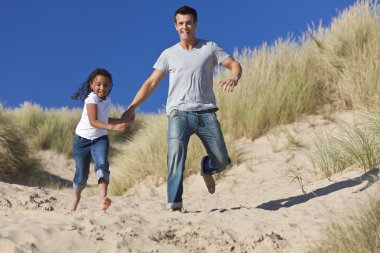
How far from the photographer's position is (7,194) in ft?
23.1

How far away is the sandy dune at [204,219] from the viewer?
4035mm

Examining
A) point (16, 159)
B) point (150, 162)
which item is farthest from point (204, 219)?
point (16, 159)

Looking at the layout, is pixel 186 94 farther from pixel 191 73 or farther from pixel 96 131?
pixel 96 131

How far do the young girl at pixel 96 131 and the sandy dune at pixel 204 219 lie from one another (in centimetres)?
39

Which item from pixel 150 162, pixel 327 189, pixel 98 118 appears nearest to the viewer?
pixel 98 118

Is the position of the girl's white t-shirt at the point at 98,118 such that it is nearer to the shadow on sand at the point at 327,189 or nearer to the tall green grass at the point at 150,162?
the shadow on sand at the point at 327,189

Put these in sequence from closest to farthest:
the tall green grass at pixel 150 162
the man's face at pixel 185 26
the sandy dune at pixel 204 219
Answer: the sandy dune at pixel 204 219 → the man's face at pixel 185 26 → the tall green grass at pixel 150 162

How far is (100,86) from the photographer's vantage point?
559cm

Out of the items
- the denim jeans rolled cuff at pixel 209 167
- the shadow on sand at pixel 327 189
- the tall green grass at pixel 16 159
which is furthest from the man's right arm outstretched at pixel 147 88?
the tall green grass at pixel 16 159

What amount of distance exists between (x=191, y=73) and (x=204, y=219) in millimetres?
1350

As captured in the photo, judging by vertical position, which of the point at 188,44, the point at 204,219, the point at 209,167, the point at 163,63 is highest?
the point at 188,44

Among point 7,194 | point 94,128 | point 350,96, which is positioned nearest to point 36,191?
point 7,194

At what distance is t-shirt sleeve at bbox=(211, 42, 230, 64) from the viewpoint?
541cm

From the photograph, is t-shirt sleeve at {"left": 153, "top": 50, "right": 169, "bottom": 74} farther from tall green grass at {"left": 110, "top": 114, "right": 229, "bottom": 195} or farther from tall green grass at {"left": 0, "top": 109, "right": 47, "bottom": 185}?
tall green grass at {"left": 0, "top": 109, "right": 47, "bottom": 185}
